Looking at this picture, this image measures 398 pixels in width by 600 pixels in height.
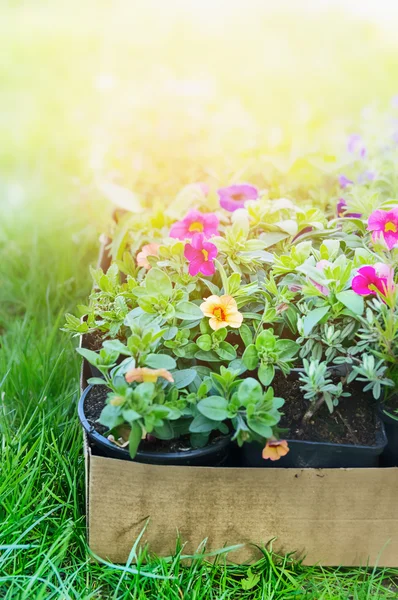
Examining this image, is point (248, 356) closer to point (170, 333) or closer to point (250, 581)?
point (170, 333)

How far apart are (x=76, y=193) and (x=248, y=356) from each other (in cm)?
191

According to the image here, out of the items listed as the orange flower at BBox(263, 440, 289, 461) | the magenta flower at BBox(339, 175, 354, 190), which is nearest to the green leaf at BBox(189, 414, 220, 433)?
the orange flower at BBox(263, 440, 289, 461)

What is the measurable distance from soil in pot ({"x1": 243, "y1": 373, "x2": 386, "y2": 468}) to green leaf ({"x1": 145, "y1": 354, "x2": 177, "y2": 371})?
28 centimetres

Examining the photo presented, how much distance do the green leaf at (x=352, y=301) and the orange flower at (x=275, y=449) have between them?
0.30 meters

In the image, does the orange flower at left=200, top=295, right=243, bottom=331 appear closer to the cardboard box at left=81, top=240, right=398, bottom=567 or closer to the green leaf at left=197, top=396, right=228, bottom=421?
the green leaf at left=197, top=396, right=228, bottom=421

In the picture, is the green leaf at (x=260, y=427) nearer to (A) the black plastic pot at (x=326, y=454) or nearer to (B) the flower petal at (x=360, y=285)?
(A) the black plastic pot at (x=326, y=454)

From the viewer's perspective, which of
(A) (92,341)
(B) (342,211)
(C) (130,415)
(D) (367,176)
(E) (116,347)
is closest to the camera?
(C) (130,415)

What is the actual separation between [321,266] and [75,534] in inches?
31.7

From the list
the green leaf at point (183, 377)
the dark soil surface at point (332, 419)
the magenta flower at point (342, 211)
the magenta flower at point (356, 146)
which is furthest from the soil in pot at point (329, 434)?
the magenta flower at point (356, 146)

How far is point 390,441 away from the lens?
1.38m

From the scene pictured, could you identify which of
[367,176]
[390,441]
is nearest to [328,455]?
[390,441]

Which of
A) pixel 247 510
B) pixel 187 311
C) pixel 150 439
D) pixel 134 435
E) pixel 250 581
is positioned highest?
pixel 187 311

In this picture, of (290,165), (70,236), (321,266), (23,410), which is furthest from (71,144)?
(321,266)

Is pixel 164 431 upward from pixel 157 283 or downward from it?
downward
